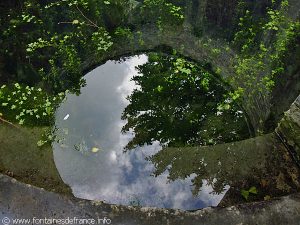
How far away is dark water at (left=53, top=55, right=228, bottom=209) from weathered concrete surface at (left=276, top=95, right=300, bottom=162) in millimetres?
813

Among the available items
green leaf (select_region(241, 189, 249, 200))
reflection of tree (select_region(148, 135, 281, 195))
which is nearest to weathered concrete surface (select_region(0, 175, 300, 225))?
green leaf (select_region(241, 189, 249, 200))

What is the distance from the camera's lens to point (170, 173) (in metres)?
3.79

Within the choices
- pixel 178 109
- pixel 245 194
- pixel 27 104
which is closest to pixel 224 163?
pixel 245 194

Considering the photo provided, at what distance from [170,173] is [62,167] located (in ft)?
3.73

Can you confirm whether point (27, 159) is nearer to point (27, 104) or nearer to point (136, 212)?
point (27, 104)

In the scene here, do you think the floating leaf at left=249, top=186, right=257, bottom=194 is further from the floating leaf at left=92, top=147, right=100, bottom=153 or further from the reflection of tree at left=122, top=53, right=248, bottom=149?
the floating leaf at left=92, top=147, right=100, bottom=153

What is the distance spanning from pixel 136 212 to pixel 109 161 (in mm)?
1018

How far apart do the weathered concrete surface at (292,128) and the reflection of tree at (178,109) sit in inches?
39.0

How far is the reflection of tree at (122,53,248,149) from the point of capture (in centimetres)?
455

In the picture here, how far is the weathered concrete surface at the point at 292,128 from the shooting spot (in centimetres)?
349

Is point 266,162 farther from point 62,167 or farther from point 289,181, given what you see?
point 62,167

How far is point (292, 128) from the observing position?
11.7 feet

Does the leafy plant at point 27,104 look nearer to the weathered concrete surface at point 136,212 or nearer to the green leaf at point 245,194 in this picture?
the weathered concrete surface at point 136,212

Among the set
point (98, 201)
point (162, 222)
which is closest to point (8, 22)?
point (98, 201)
